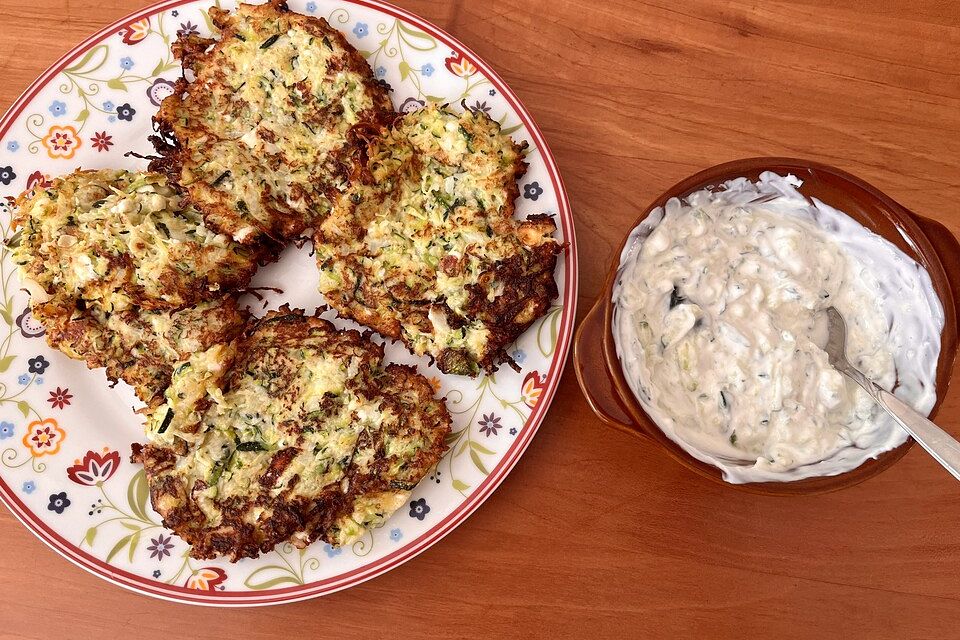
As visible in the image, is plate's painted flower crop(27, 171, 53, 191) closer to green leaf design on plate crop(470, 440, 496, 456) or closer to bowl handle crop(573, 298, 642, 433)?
green leaf design on plate crop(470, 440, 496, 456)

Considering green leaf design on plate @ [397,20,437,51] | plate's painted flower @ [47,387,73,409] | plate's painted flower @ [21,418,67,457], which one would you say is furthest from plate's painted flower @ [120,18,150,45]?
plate's painted flower @ [21,418,67,457]

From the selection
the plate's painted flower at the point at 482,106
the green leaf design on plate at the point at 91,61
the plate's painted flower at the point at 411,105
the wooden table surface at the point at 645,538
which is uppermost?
the green leaf design on plate at the point at 91,61

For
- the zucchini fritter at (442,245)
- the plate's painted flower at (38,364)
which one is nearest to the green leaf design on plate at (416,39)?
the zucchini fritter at (442,245)

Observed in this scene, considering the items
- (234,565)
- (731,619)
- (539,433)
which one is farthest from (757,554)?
(234,565)

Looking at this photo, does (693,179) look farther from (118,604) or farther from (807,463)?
(118,604)

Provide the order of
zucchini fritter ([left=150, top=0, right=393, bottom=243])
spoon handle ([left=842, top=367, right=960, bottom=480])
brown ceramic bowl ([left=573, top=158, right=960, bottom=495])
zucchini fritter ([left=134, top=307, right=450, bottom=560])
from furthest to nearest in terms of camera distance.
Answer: zucchini fritter ([left=150, top=0, right=393, bottom=243]) < zucchini fritter ([left=134, top=307, right=450, bottom=560]) < brown ceramic bowl ([left=573, top=158, right=960, bottom=495]) < spoon handle ([left=842, top=367, right=960, bottom=480])

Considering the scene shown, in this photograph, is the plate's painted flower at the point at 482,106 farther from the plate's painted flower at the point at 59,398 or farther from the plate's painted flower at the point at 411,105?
the plate's painted flower at the point at 59,398
